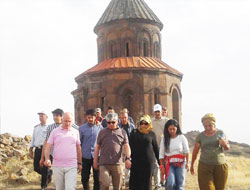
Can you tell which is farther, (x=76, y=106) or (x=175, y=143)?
(x=76, y=106)

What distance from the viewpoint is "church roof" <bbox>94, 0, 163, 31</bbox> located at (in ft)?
64.4

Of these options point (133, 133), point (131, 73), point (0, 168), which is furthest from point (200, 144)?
point (131, 73)

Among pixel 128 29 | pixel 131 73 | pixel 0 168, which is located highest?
pixel 128 29

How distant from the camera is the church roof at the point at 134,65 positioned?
59.2ft

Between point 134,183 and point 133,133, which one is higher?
point 133,133

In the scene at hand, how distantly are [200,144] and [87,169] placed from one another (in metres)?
2.33

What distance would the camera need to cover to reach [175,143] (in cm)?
576

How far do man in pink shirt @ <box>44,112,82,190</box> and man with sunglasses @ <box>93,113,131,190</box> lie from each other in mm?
383

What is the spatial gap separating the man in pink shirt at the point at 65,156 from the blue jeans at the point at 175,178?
1.40 meters

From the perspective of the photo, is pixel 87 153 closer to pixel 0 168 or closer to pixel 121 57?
pixel 0 168

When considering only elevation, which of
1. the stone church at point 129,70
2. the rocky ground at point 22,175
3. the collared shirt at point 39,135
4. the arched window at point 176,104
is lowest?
the rocky ground at point 22,175

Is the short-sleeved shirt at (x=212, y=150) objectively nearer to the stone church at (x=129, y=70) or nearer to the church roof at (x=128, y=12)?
the stone church at (x=129, y=70)

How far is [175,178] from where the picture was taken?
567 cm

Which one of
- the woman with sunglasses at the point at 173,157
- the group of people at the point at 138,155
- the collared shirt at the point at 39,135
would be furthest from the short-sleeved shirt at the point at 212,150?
the collared shirt at the point at 39,135
